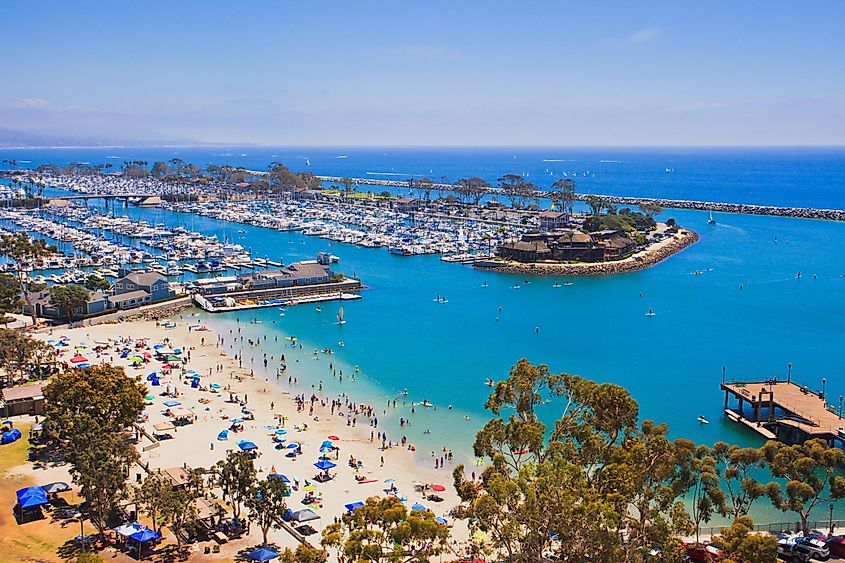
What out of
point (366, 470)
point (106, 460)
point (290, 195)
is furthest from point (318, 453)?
point (290, 195)

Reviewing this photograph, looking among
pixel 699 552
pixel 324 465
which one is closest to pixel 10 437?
pixel 324 465

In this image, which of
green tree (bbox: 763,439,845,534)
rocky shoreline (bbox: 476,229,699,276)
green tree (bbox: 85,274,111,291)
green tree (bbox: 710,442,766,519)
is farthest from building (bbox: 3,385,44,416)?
rocky shoreline (bbox: 476,229,699,276)

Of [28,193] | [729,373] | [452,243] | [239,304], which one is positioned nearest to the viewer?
[729,373]

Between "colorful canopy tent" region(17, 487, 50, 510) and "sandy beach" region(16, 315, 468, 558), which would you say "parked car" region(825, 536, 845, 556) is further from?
"colorful canopy tent" region(17, 487, 50, 510)

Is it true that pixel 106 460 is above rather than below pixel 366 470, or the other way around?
above

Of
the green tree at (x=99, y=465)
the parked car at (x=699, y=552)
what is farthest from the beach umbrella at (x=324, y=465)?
the parked car at (x=699, y=552)

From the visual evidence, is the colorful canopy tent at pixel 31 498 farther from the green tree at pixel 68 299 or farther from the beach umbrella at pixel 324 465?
the green tree at pixel 68 299

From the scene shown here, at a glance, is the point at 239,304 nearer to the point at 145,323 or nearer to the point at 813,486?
the point at 145,323
